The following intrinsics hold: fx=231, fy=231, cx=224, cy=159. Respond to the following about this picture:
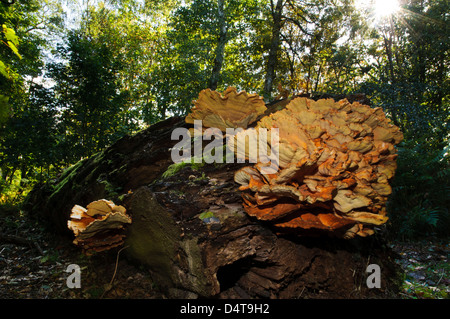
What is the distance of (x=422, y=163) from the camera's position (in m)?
5.57

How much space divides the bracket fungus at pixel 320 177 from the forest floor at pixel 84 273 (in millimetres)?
1287

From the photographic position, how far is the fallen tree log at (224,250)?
5.84 ft

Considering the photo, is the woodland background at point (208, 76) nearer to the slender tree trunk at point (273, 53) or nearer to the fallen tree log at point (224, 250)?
the slender tree trunk at point (273, 53)

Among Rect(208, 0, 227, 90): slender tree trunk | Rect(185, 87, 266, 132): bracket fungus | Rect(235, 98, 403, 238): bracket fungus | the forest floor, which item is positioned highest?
Rect(208, 0, 227, 90): slender tree trunk

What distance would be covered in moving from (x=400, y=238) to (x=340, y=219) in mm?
4741

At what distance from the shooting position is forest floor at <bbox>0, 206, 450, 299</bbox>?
2.16 metres

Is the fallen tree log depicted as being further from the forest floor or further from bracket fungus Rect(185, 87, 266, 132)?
bracket fungus Rect(185, 87, 266, 132)

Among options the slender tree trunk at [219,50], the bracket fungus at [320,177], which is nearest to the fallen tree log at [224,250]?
the bracket fungus at [320,177]

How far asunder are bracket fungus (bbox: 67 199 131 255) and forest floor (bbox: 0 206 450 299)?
0.64 feet

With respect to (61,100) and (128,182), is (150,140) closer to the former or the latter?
(128,182)

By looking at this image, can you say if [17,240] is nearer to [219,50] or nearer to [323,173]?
[323,173]

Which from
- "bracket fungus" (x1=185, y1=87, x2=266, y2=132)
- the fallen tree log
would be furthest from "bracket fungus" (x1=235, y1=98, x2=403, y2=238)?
"bracket fungus" (x1=185, y1=87, x2=266, y2=132)

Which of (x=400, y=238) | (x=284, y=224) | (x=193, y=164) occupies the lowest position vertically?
(x=400, y=238)
